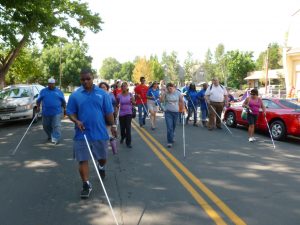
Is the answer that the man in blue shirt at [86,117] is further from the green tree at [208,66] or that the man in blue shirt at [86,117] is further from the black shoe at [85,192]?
the green tree at [208,66]

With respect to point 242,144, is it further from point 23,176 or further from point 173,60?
point 173,60

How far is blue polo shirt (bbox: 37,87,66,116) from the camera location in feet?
34.3

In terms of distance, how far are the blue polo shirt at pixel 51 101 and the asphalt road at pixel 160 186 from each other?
96 cm

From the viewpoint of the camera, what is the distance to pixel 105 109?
18.2ft

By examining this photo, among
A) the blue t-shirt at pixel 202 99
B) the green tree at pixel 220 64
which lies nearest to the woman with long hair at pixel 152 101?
the blue t-shirt at pixel 202 99

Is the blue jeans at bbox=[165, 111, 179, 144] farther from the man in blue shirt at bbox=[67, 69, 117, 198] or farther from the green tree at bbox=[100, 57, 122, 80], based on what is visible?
the green tree at bbox=[100, 57, 122, 80]

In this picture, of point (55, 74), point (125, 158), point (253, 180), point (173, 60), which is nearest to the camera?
point (253, 180)

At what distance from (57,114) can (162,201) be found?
19.7ft

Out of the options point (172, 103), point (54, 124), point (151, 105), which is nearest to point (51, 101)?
point (54, 124)

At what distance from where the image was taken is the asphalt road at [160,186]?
475 cm

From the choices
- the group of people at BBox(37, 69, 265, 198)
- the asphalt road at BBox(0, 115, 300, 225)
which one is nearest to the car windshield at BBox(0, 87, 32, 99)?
the group of people at BBox(37, 69, 265, 198)

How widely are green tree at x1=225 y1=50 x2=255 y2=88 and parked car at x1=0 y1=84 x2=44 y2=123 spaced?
68.9 meters

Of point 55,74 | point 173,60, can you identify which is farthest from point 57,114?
point 173,60

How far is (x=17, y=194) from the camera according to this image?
5758 mm
